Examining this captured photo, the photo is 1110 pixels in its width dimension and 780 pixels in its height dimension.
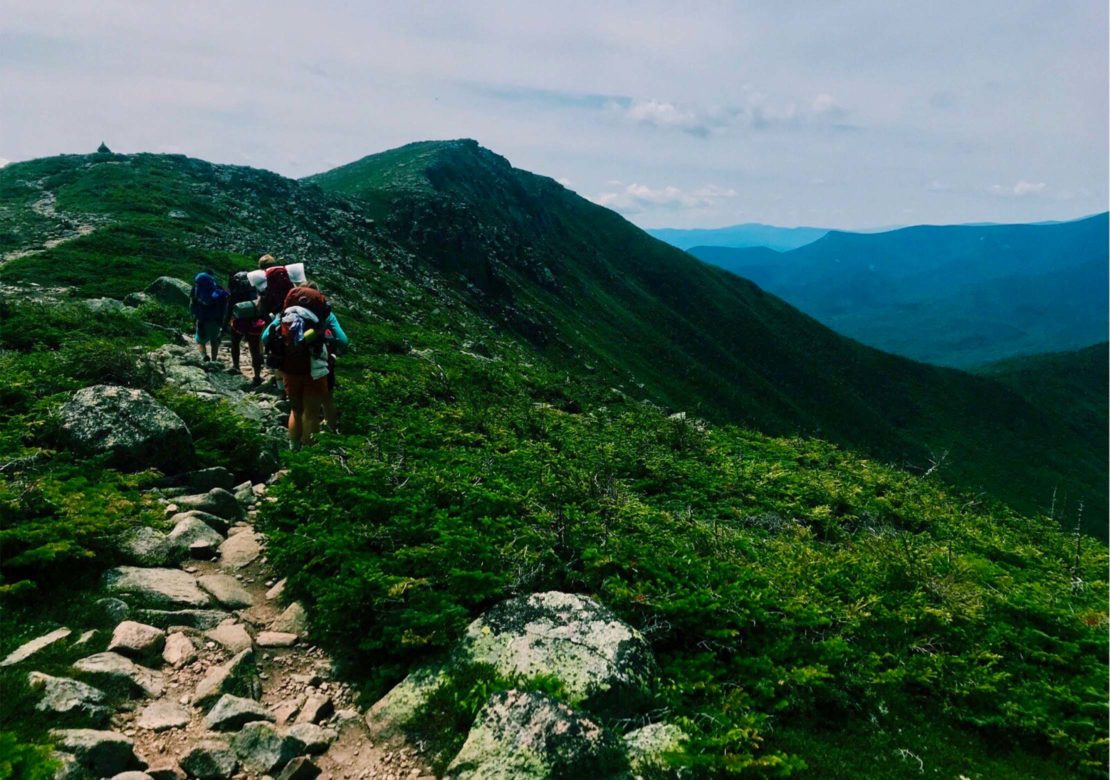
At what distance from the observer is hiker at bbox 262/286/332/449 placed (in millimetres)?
11383

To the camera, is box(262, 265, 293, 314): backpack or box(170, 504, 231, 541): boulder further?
box(262, 265, 293, 314): backpack

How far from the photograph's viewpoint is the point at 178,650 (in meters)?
6.32

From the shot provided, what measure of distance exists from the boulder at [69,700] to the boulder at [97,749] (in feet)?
0.78

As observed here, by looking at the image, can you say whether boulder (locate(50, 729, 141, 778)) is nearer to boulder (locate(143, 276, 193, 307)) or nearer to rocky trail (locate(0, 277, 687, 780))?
rocky trail (locate(0, 277, 687, 780))

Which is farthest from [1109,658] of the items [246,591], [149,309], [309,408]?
[149,309]

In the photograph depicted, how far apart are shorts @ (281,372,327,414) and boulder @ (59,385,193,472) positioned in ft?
→ 6.38

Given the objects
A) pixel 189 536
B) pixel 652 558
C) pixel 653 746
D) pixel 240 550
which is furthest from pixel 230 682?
pixel 652 558

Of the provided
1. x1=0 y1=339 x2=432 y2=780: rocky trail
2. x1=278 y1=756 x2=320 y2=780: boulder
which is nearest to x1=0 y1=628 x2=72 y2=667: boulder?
x1=0 y1=339 x2=432 y2=780: rocky trail

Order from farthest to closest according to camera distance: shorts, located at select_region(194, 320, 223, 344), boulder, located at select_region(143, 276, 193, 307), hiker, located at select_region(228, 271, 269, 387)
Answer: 1. boulder, located at select_region(143, 276, 193, 307)
2. shorts, located at select_region(194, 320, 223, 344)
3. hiker, located at select_region(228, 271, 269, 387)

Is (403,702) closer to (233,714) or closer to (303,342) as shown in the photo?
(233,714)

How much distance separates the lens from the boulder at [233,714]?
18.0 ft

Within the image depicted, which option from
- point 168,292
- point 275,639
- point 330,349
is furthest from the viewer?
point 168,292

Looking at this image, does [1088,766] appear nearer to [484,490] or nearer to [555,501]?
[555,501]

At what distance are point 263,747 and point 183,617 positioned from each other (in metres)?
2.34
